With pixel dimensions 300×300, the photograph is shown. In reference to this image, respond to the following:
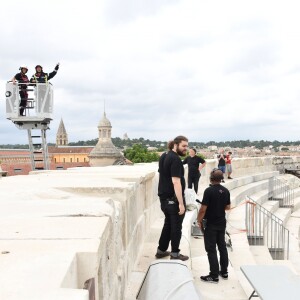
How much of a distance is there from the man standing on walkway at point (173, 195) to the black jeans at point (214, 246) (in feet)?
0.88

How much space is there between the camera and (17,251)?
5.02 ft

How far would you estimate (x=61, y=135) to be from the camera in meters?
107

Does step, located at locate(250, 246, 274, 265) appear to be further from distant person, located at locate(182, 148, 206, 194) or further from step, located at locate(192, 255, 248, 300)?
distant person, located at locate(182, 148, 206, 194)

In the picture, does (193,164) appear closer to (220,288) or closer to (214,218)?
(214,218)

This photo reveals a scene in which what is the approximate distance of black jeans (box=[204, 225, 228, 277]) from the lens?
3713mm

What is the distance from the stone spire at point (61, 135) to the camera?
106m

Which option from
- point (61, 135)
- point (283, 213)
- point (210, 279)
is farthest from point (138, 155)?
point (210, 279)

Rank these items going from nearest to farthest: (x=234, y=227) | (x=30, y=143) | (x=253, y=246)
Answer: (x=253, y=246) < (x=234, y=227) < (x=30, y=143)

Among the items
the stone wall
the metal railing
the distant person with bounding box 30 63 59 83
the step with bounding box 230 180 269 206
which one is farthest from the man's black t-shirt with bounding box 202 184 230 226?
the metal railing

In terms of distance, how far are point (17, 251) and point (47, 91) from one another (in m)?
9.27

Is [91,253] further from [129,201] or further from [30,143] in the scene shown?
[30,143]

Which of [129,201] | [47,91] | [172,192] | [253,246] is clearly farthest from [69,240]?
[47,91]

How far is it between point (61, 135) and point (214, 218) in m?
107

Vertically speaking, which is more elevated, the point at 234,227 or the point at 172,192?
the point at 172,192
